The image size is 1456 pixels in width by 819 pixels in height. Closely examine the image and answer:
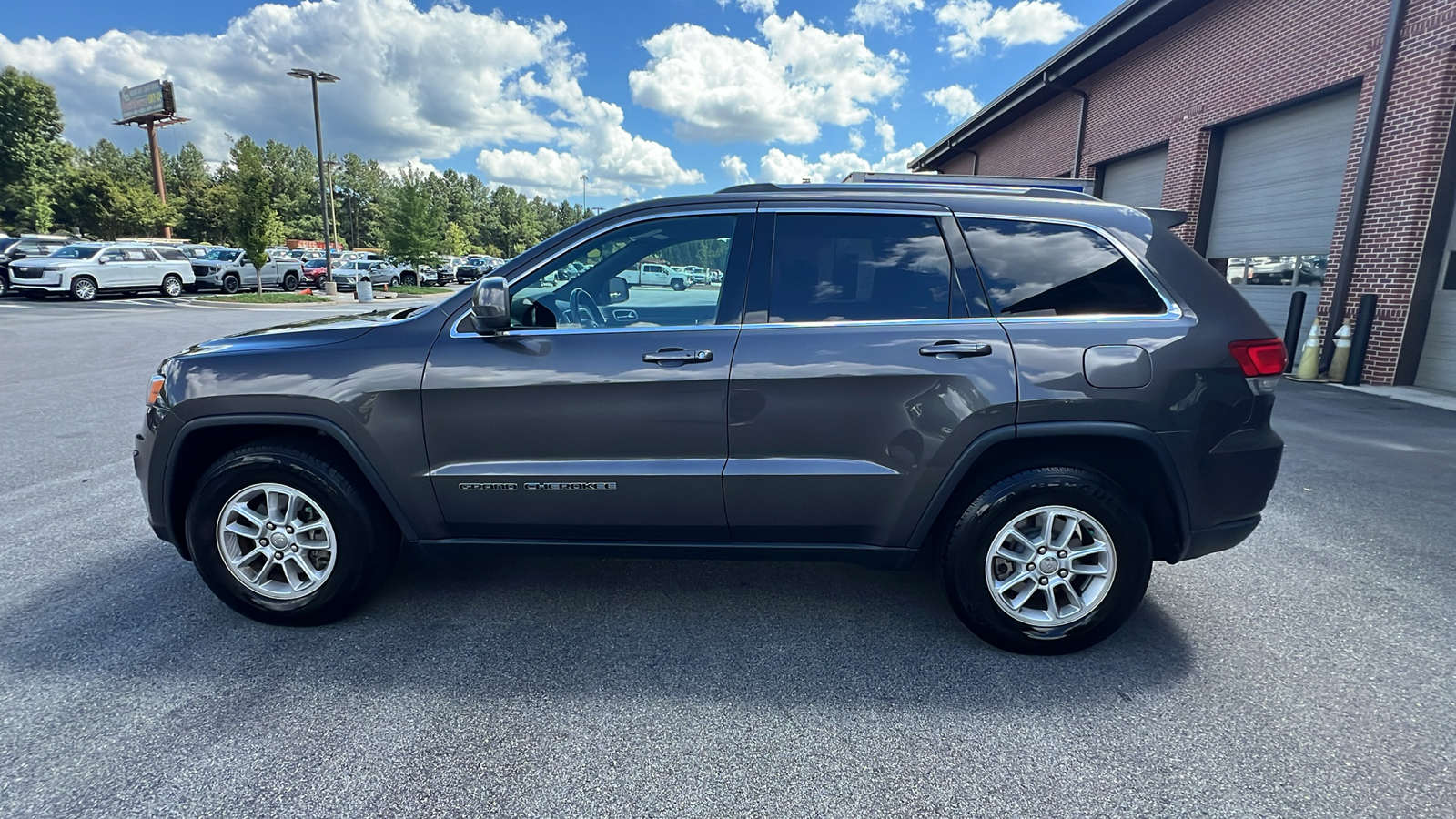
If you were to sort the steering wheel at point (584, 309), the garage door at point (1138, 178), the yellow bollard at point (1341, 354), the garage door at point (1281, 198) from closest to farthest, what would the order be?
1. the steering wheel at point (584, 309)
2. the yellow bollard at point (1341, 354)
3. the garage door at point (1281, 198)
4. the garage door at point (1138, 178)

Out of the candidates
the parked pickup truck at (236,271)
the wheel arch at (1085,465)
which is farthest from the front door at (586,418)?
the parked pickup truck at (236,271)

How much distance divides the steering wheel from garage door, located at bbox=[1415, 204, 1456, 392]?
10.9 meters

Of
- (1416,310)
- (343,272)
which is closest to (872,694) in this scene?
(1416,310)

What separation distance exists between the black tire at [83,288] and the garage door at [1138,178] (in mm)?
28643

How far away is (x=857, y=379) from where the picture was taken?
109 inches

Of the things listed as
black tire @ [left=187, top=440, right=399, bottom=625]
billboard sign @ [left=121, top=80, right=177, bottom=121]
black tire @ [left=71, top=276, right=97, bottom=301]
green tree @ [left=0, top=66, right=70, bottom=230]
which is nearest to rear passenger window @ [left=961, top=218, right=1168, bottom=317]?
black tire @ [left=187, top=440, right=399, bottom=625]

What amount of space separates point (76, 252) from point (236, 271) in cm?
529

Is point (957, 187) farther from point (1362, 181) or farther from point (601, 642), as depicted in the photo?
point (1362, 181)

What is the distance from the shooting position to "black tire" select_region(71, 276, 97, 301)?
2228 centimetres

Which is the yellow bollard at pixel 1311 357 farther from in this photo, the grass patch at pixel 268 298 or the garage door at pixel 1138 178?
the grass patch at pixel 268 298

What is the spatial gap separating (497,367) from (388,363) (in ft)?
1.46

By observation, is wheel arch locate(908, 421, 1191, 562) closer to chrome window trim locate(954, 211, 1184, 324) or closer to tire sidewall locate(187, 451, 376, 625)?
chrome window trim locate(954, 211, 1184, 324)

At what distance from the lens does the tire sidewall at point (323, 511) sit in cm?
299

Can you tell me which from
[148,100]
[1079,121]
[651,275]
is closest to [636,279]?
[651,275]
